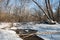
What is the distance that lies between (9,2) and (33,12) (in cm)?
227

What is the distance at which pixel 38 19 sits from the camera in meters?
12.0

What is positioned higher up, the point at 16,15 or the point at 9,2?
the point at 9,2

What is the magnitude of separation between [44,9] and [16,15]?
240 centimetres

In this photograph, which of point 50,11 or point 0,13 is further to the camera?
point 50,11

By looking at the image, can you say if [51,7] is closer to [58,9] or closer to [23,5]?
[58,9]

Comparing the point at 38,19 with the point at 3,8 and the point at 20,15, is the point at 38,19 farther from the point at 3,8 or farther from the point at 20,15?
the point at 3,8

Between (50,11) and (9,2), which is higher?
(9,2)

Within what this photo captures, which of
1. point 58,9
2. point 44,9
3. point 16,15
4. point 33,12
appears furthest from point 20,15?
point 58,9

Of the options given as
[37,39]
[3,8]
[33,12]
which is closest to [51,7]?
[33,12]

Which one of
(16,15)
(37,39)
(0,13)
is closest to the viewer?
(37,39)

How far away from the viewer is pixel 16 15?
12266mm

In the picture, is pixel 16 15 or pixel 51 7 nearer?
pixel 16 15

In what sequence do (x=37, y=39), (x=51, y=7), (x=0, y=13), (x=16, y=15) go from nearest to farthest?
(x=37, y=39) → (x=0, y=13) → (x=16, y=15) → (x=51, y=7)

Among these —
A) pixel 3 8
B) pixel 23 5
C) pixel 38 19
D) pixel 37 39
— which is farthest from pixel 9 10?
pixel 37 39
